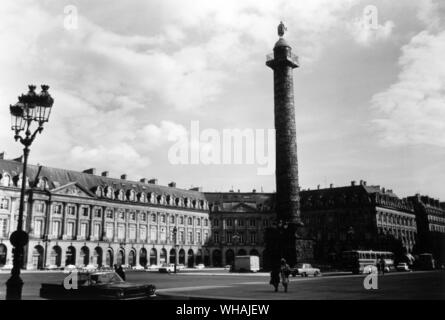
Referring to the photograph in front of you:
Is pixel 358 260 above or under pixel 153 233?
under

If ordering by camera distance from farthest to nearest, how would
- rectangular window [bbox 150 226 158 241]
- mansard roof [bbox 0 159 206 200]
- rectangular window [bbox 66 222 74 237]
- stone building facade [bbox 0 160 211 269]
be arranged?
rectangular window [bbox 150 226 158 241] < rectangular window [bbox 66 222 74 237] < mansard roof [bbox 0 159 206 200] < stone building facade [bbox 0 160 211 269]

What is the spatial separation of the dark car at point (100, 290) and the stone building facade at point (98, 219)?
2013 inches

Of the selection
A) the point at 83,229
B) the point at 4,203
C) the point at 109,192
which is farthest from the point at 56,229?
the point at 109,192

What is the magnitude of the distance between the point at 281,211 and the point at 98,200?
37.5m

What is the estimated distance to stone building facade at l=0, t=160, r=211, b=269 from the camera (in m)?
65.5

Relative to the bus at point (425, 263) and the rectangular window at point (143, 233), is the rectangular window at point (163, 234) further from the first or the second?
the bus at point (425, 263)

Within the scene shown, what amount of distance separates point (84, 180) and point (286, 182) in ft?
133

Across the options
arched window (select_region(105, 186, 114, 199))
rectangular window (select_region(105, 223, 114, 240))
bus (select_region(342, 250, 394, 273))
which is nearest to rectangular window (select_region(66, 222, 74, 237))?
rectangular window (select_region(105, 223, 114, 240))

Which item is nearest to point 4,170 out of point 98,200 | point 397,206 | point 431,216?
point 98,200

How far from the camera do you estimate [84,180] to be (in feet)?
250

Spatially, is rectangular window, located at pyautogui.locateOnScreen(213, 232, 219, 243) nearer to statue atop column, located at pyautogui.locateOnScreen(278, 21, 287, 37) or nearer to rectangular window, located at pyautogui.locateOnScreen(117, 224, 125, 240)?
rectangular window, located at pyautogui.locateOnScreen(117, 224, 125, 240)

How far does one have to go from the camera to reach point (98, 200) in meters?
74.9

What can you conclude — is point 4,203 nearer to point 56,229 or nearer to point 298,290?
point 56,229

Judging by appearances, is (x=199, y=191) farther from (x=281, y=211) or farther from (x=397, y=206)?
(x=281, y=211)
